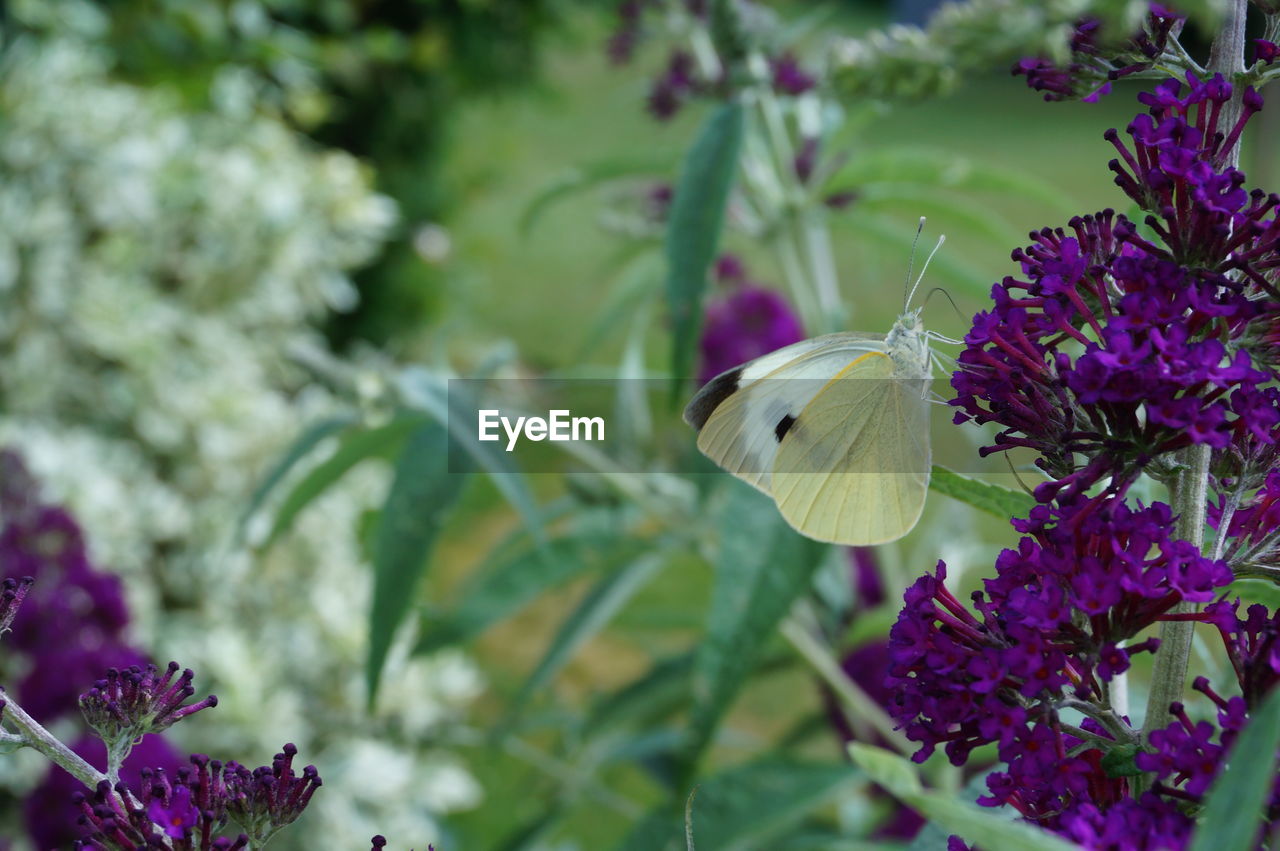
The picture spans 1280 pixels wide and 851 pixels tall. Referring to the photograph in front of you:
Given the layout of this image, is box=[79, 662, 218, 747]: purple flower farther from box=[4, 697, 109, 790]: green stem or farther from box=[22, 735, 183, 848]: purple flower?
box=[22, 735, 183, 848]: purple flower

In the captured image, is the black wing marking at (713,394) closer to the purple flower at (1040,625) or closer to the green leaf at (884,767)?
the purple flower at (1040,625)

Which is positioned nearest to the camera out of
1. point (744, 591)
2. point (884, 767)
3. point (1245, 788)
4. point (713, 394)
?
point (1245, 788)

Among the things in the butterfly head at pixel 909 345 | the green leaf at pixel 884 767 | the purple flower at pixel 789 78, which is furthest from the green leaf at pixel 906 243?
the green leaf at pixel 884 767

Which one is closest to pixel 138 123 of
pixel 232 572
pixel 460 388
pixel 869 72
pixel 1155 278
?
pixel 232 572

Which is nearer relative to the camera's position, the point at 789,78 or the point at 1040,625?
the point at 1040,625

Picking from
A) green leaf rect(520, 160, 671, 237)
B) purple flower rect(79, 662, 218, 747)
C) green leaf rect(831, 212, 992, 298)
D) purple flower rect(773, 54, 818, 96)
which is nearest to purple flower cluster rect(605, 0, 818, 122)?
purple flower rect(773, 54, 818, 96)

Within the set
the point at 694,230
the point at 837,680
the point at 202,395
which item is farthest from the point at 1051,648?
the point at 202,395

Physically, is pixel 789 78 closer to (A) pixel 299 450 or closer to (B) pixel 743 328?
(B) pixel 743 328
